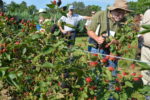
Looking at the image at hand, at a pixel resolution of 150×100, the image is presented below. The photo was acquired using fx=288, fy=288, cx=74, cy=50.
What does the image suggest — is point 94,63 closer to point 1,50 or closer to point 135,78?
point 135,78

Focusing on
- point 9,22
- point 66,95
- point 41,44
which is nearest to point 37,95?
point 66,95

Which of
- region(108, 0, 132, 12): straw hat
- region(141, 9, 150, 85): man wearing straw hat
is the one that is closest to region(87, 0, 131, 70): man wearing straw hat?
region(108, 0, 132, 12): straw hat

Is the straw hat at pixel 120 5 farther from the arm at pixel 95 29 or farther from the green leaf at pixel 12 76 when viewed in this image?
the green leaf at pixel 12 76

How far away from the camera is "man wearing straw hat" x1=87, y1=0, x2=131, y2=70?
2908 millimetres

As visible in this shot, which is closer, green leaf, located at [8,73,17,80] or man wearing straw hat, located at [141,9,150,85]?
green leaf, located at [8,73,17,80]

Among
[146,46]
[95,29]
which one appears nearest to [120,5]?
[95,29]

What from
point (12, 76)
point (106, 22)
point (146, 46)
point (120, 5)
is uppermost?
point (120, 5)

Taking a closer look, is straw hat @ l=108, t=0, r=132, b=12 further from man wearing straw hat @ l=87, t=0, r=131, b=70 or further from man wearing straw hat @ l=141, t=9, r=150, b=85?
man wearing straw hat @ l=141, t=9, r=150, b=85

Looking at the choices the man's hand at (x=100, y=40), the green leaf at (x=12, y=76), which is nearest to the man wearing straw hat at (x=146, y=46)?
the man's hand at (x=100, y=40)

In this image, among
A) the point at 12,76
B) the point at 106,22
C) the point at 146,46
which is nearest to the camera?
the point at 12,76

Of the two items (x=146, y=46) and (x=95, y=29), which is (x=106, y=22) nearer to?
(x=95, y=29)

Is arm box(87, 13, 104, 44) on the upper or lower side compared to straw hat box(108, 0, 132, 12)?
lower

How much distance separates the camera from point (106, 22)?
2.95 m

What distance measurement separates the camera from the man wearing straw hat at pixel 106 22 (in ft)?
9.54
